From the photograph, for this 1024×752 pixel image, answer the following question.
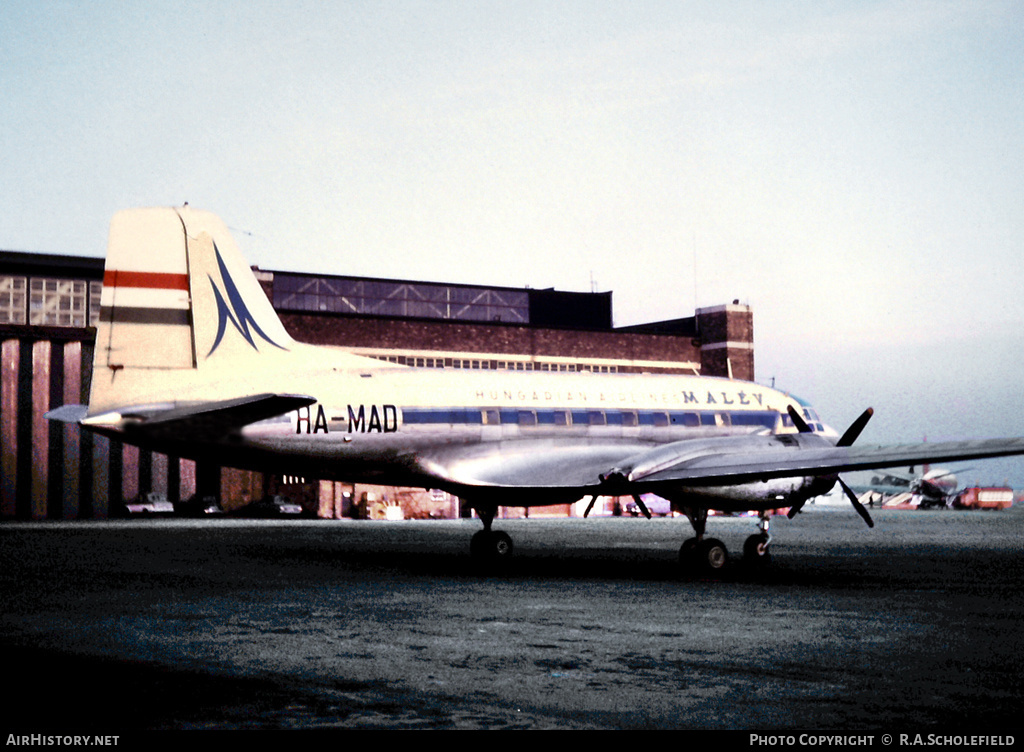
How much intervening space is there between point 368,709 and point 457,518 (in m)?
61.2

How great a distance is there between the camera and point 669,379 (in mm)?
30547

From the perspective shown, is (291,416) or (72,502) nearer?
A: (291,416)

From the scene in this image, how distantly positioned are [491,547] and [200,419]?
27.4ft

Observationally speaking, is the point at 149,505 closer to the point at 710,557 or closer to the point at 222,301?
the point at 222,301

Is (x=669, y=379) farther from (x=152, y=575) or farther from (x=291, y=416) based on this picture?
(x=152, y=575)

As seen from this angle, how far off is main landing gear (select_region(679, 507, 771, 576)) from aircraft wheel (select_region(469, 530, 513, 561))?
15.9 ft

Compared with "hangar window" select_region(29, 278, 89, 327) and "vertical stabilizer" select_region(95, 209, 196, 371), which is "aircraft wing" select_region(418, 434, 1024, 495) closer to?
"vertical stabilizer" select_region(95, 209, 196, 371)

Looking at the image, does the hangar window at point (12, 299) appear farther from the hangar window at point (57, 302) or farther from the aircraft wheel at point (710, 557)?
the aircraft wheel at point (710, 557)

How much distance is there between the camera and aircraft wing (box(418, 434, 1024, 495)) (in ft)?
70.3

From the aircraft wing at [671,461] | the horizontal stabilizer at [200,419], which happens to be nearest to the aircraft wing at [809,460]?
the aircraft wing at [671,461]

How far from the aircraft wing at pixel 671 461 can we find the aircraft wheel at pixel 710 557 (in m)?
2.02

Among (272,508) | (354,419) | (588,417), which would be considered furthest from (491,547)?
(272,508)

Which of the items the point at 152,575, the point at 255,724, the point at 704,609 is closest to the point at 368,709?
the point at 255,724

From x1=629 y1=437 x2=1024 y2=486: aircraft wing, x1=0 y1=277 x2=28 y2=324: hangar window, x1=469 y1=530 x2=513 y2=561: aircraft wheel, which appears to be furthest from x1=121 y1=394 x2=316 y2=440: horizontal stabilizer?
x1=0 y1=277 x2=28 y2=324: hangar window
